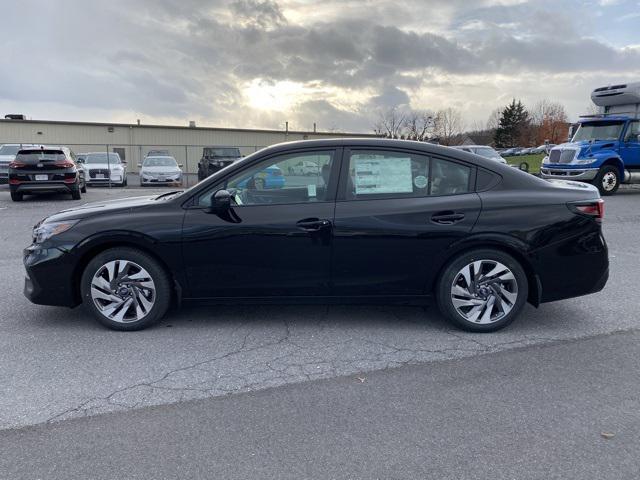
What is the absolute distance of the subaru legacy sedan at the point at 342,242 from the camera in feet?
13.8

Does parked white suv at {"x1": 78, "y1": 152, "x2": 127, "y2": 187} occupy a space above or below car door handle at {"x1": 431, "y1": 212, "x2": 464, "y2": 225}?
above

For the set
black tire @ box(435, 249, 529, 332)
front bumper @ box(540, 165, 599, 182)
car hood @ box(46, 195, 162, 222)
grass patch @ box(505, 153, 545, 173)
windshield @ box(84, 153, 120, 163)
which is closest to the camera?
black tire @ box(435, 249, 529, 332)

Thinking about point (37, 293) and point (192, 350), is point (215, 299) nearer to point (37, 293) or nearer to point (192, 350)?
point (192, 350)

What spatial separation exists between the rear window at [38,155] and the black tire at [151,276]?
1135cm

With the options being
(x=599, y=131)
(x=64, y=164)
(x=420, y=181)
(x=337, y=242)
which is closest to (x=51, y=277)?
(x=337, y=242)

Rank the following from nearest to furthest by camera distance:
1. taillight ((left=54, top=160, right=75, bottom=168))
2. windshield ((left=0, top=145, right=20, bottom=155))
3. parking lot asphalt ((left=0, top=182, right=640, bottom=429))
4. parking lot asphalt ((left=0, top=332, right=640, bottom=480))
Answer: parking lot asphalt ((left=0, top=332, right=640, bottom=480)) < parking lot asphalt ((left=0, top=182, right=640, bottom=429)) < taillight ((left=54, top=160, right=75, bottom=168)) < windshield ((left=0, top=145, right=20, bottom=155))

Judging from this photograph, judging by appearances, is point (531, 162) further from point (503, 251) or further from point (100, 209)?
point (100, 209)

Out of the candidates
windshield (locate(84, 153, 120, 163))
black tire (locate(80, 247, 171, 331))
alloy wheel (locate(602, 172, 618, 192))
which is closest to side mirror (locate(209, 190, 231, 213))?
black tire (locate(80, 247, 171, 331))

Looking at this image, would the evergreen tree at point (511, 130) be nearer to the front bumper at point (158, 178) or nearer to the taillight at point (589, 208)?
the front bumper at point (158, 178)

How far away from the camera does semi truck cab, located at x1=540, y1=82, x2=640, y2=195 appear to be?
16500 millimetres

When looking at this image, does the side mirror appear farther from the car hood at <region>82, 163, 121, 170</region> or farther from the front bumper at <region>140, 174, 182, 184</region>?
the car hood at <region>82, 163, 121, 170</region>

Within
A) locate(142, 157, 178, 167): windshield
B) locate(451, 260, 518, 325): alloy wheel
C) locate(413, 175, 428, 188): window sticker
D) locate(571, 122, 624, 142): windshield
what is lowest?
locate(451, 260, 518, 325): alloy wheel

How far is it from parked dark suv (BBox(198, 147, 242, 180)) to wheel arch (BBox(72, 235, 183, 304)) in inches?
753

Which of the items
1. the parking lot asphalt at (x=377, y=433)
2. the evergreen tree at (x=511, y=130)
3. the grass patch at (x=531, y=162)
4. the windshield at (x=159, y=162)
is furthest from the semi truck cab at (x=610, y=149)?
the evergreen tree at (x=511, y=130)
